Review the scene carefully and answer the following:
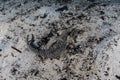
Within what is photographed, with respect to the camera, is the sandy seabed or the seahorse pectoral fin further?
the seahorse pectoral fin

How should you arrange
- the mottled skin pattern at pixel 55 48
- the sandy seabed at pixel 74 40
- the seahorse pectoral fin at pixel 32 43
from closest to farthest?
the sandy seabed at pixel 74 40, the mottled skin pattern at pixel 55 48, the seahorse pectoral fin at pixel 32 43

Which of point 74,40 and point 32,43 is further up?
point 74,40

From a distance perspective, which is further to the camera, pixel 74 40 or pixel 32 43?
pixel 32 43

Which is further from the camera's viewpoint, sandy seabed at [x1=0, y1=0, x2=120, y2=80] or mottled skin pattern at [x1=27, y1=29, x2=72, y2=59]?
mottled skin pattern at [x1=27, y1=29, x2=72, y2=59]

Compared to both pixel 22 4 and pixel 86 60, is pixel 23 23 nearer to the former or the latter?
pixel 22 4

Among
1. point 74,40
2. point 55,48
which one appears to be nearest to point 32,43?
point 55,48

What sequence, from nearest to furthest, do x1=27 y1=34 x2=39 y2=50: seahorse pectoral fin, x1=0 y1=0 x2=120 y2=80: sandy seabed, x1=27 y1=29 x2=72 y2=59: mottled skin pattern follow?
x1=0 y1=0 x2=120 y2=80: sandy seabed
x1=27 y1=29 x2=72 y2=59: mottled skin pattern
x1=27 y1=34 x2=39 y2=50: seahorse pectoral fin

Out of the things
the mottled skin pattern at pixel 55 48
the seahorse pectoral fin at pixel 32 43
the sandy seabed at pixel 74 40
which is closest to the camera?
the sandy seabed at pixel 74 40

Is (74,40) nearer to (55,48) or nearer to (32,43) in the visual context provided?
(55,48)

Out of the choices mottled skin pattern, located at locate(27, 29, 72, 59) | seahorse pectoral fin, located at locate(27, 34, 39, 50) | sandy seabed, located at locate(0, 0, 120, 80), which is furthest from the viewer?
seahorse pectoral fin, located at locate(27, 34, 39, 50)
